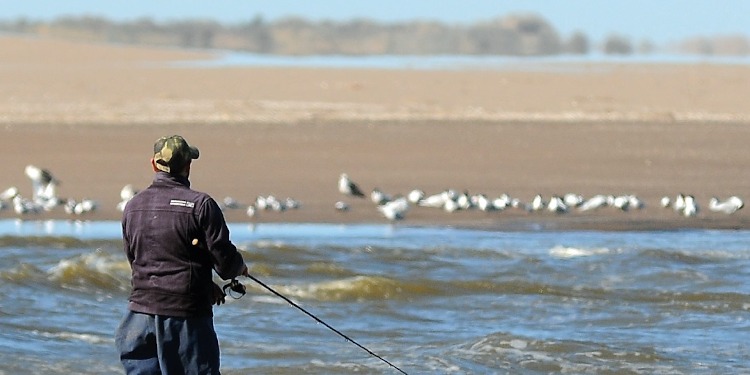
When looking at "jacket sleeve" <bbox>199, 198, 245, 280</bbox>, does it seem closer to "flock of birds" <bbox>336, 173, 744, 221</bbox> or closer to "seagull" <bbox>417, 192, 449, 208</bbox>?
"flock of birds" <bbox>336, 173, 744, 221</bbox>

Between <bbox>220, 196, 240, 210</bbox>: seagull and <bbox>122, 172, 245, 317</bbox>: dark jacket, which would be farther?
<bbox>220, 196, 240, 210</bbox>: seagull

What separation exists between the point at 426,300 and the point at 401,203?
3544 millimetres

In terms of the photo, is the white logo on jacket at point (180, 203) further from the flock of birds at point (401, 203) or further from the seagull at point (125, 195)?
the flock of birds at point (401, 203)

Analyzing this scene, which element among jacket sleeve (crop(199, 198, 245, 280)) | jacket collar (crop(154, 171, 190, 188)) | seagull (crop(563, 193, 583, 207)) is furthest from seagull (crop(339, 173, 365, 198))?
jacket sleeve (crop(199, 198, 245, 280))

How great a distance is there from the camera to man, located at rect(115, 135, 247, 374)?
5742mm

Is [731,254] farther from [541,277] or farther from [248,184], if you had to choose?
[248,184]

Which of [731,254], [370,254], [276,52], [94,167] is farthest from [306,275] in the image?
[276,52]

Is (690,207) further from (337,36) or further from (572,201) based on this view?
(337,36)

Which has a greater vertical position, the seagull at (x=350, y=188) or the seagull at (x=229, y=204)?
the seagull at (x=350, y=188)

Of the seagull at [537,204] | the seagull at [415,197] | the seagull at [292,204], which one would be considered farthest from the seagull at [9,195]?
the seagull at [537,204]

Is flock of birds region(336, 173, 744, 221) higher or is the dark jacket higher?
the dark jacket

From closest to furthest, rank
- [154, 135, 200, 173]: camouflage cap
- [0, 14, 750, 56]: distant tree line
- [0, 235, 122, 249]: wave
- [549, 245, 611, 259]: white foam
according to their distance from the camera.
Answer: [154, 135, 200, 173]: camouflage cap, [549, 245, 611, 259]: white foam, [0, 235, 122, 249]: wave, [0, 14, 750, 56]: distant tree line

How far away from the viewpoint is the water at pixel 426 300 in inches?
348

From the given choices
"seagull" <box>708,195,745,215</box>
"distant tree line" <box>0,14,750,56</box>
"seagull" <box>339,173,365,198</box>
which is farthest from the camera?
"distant tree line" <box>0,14,750,56</box>
